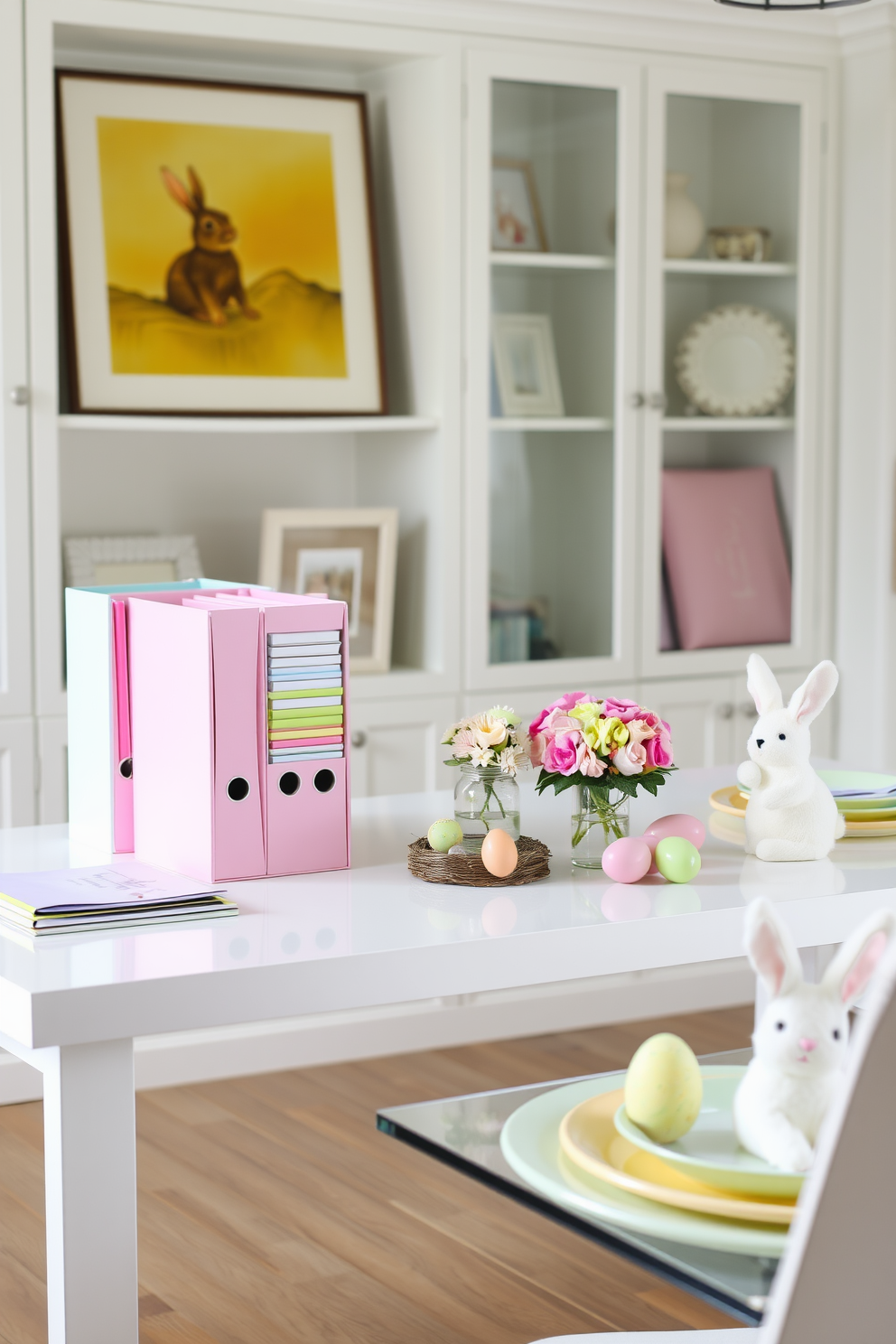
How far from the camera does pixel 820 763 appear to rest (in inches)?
92.6

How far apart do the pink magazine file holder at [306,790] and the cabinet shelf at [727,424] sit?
1.86 meters

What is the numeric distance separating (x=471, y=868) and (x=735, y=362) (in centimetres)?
212

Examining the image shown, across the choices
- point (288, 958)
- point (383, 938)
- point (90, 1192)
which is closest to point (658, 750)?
point (383, 938)

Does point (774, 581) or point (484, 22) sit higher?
point (484, 22)

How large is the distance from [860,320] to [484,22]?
1066 millimetres

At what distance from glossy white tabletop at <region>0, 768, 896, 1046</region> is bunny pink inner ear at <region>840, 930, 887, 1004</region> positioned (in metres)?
0.46

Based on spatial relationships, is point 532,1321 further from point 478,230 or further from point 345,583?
point 478,230

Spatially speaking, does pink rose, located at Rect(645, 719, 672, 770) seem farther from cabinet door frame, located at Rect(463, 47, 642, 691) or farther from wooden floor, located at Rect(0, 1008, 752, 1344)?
cabinet door frame, located at Rect(463, 47, 642, 691)

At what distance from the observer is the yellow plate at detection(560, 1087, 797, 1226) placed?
1.10m

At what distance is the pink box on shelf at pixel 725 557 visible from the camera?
11.6 ft

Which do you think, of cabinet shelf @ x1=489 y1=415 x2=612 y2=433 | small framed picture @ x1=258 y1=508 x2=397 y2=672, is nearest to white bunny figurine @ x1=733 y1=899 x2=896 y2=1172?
small framed picture @ x1=258 y1=508 x2=397 y2=672

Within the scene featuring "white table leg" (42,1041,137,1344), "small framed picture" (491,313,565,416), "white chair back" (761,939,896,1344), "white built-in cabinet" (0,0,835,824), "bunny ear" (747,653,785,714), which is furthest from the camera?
"small framed picture" (491,313,565,416)

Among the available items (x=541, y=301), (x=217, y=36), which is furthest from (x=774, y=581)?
(x=217, y=36)

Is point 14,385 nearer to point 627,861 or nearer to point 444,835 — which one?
point 444,835
